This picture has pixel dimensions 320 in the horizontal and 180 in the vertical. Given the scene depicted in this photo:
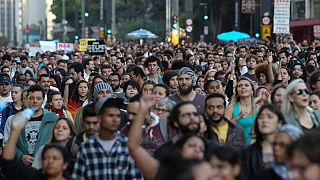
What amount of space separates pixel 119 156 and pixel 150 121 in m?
1.26

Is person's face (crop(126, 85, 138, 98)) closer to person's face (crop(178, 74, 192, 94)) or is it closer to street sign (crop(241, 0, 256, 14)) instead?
person's face (crop(178, 74, 192, 94))

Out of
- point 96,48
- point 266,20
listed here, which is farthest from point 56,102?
point 266,20

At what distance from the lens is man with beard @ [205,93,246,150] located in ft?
30.7

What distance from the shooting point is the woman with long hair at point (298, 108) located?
966cm

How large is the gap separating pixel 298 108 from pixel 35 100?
3758 mm

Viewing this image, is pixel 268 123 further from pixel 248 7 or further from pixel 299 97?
pixel 248 7

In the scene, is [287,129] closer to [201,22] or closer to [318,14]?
[318,14]

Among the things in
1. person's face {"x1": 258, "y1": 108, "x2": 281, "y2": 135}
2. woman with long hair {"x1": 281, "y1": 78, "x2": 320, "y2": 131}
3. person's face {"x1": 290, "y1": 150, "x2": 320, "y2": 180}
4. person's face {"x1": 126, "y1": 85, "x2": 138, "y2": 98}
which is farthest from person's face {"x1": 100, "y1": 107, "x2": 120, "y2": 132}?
person's face {"x1": 126, "y1": 85, "x2": 138, "y2": 98}

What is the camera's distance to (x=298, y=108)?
9.76 meters

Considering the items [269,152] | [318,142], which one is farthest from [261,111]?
[318,142]

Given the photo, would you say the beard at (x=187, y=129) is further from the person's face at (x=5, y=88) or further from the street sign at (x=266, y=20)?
the street sign at (x=266, y=20)

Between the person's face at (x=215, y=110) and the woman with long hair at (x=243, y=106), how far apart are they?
882 millimetres

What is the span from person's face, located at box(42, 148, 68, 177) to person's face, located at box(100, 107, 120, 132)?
0.47 meters

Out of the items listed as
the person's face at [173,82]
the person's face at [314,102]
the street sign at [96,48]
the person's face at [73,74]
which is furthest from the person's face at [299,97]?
the street sign at [96,48]
